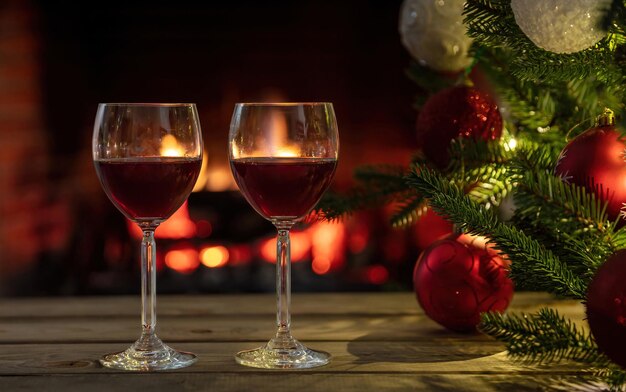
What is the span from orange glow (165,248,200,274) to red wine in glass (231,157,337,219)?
1.72 m

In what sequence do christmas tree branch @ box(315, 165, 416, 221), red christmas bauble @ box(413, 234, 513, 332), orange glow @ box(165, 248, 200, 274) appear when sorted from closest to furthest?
red christmas bauble @ box(413, 234, 513, 332) < christmas tree branch @ box(315, 165, 416, 221) < orange glow @ box(165, 248, 200, 274)

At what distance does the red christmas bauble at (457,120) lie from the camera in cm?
100

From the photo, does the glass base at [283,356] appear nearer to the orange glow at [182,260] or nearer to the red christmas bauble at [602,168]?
the red christmas bauble at [602,168]

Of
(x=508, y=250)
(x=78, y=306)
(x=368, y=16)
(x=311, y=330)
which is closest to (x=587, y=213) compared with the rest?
(x=508, y=250)

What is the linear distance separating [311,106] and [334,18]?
2119mm

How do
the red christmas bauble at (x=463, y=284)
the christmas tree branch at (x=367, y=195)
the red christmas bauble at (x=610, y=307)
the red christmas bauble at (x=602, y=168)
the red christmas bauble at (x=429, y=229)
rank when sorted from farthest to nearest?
the red christmas bauble at (x=429, y=229) < the christmas tree branch at (x=367, y=195) < the red christmas bauble at (x=463, y=284) < the red christmas bauble at (x=602, y=168) < the red christmas bauble at (x=610, y=307)

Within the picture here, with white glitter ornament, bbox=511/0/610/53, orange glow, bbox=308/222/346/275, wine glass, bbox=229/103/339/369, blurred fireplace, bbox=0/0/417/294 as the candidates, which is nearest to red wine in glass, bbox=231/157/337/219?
wine glass, bbox=229/103/339/369

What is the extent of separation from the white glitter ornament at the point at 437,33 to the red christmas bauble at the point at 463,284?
246mm

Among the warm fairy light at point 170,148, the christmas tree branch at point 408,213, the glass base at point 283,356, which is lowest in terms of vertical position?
the glass base at point 283,356

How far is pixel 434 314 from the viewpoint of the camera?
3.18 ft

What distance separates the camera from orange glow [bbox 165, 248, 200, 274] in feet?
8.44

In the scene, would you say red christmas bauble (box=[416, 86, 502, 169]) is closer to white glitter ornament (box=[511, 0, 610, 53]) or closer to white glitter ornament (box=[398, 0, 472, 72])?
white glitter ornament (box=[398, 0, 472, 72])

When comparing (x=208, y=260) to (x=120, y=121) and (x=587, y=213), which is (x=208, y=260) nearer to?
(x=120, y=121)

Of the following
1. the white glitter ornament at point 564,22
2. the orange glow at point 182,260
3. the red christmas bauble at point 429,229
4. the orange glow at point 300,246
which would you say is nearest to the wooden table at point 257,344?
the white glitter ornament at point 564,22
